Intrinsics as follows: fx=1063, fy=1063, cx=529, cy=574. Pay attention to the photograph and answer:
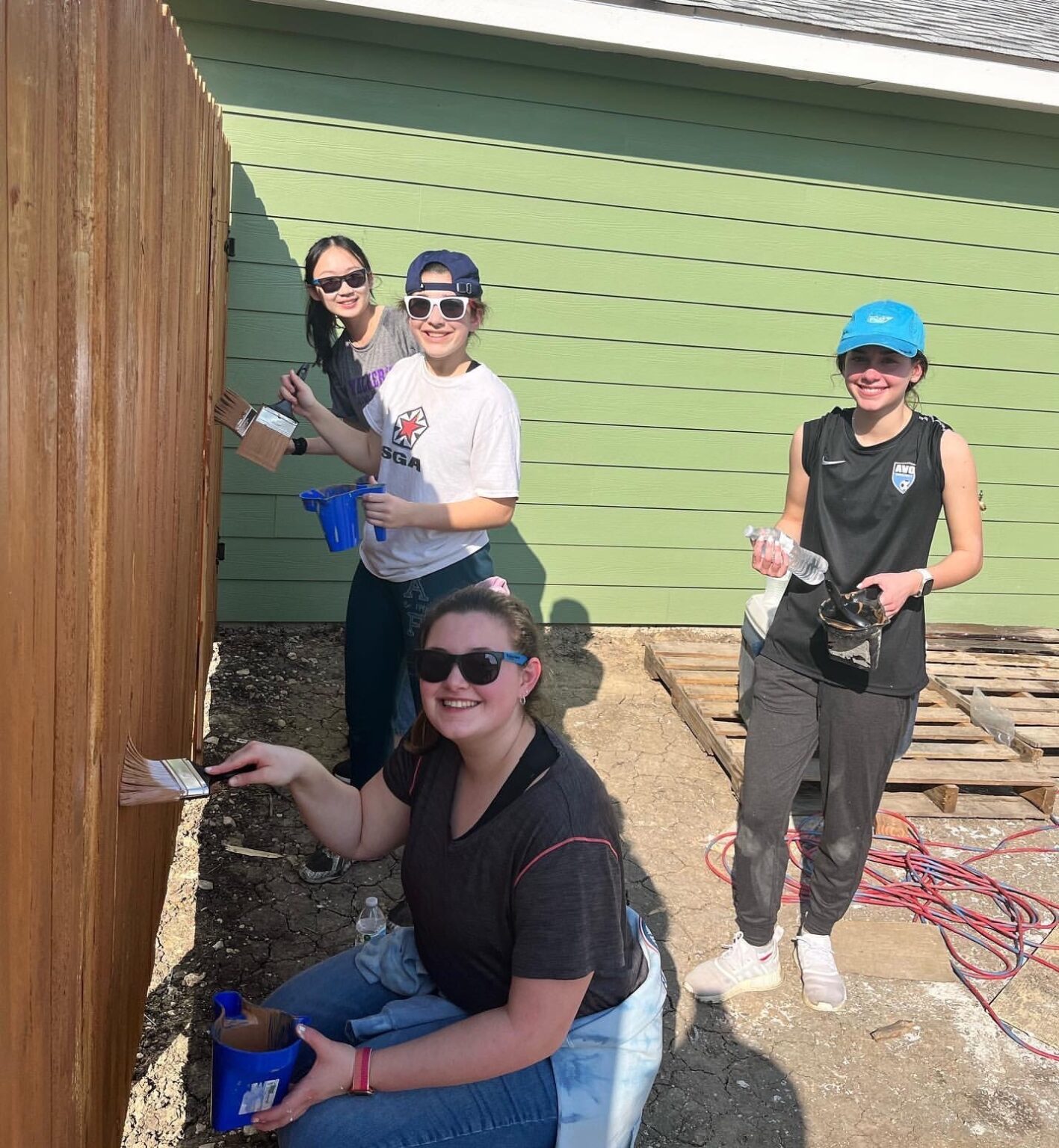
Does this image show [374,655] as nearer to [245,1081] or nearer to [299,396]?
[299,396]

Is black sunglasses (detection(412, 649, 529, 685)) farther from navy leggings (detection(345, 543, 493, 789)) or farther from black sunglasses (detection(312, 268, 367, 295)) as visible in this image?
black sunglasses (detection(312, 268, 367, 295))

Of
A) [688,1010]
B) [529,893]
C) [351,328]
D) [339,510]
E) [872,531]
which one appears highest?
[351,328]

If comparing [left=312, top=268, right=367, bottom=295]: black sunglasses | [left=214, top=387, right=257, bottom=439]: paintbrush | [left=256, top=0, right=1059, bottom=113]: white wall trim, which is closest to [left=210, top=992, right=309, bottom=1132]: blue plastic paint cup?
[left=214, top=387, right=257, bottom=439]: paintbrush

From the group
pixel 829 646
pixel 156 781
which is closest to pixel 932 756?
pixel 829 646

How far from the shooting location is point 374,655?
3750 millimetres

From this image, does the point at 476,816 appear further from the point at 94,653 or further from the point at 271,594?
the point at 271,594

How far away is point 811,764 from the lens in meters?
4.74

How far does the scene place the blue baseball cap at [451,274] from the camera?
3.40 metres

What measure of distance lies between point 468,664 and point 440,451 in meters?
1.50

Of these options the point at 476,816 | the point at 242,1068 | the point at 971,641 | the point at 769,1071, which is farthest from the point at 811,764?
the point at 242,1068

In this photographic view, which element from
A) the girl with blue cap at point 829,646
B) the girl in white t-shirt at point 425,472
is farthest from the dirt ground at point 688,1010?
the girl in white t-shirt at point 425,472

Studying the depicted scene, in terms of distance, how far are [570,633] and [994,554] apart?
2.80 metres

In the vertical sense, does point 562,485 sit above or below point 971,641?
above

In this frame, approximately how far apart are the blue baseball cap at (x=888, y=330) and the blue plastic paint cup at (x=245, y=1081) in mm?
2242
